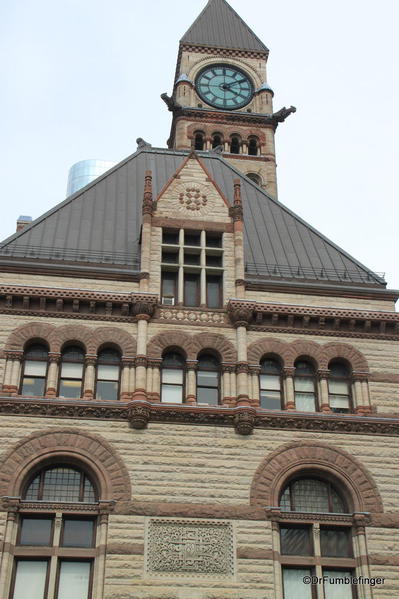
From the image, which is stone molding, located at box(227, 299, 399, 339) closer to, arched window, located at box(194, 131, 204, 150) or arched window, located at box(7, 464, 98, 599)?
arched window, located at box(7, 464, 98, 599)

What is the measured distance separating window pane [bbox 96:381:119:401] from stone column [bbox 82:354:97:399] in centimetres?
34

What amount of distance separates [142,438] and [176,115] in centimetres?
3971

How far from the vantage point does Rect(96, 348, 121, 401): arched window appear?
28266 millimetres

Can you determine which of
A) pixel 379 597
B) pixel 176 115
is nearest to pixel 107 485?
pixel 379 597

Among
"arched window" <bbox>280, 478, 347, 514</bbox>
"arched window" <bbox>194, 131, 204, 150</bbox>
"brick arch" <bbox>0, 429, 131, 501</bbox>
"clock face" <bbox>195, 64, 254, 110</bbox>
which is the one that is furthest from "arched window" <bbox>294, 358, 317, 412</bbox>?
"clock face" <bbox>195, 64, 254, 110</bbox>

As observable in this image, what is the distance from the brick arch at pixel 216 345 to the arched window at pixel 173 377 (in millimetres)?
731

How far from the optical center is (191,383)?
28.4 meters

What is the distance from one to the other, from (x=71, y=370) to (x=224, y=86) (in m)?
41.1

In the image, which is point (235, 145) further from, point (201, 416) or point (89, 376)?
point (201, 416)

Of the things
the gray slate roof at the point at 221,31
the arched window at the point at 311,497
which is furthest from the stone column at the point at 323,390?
the gray slate roof at the point at 221,31

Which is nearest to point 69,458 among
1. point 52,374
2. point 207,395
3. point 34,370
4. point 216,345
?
point 52,374

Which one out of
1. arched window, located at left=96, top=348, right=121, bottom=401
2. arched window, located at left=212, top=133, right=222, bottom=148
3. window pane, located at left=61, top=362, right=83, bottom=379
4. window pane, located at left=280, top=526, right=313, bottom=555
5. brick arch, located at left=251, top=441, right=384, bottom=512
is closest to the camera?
window pane, located at left=280, top=526, right=313, bottom=555

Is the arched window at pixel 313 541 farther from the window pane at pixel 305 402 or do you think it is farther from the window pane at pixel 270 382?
the window pane at pixel 270 382

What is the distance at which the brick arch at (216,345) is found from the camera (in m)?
29.0
